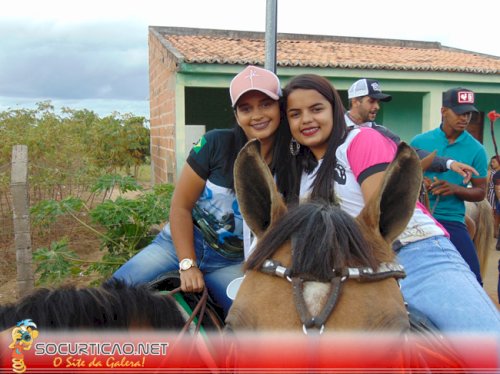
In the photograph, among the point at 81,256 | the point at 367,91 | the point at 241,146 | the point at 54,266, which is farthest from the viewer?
the point at 81,256

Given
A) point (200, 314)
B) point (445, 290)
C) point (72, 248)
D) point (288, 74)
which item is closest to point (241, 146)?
point (200, 314)

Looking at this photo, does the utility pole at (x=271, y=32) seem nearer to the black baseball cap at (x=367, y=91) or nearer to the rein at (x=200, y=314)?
the black baseball cap at (x=367, y=91)

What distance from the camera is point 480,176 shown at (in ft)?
13.3

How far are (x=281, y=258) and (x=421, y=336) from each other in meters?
0.59

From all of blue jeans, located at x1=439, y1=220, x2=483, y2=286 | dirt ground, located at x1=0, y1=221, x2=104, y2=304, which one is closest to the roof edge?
dirt ground, located at x1=0, y1=221, x2=104, y2=304

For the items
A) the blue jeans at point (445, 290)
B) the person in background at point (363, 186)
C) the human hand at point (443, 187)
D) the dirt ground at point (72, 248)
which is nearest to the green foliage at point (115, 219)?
the dirt ground at point (72, 248)

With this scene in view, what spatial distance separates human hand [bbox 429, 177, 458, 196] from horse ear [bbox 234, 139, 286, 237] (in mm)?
2813

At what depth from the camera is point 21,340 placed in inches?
60.3

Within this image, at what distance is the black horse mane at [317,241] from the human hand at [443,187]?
9.22 feet

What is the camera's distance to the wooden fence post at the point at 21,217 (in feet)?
15.8

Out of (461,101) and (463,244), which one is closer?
(463,244)

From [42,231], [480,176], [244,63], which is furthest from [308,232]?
[244,63]

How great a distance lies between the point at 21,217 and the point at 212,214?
3277mm

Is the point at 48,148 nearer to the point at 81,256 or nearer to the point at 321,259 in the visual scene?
the point at 81,256
